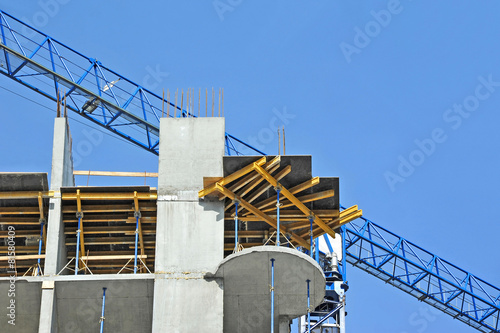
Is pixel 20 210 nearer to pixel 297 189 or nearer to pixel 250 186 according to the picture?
pixel 250 186

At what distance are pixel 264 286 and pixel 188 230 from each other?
3343mm

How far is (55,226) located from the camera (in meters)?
37.6

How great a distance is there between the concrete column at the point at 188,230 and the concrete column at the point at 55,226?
3.63 metres

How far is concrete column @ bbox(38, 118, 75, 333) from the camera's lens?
119 feet

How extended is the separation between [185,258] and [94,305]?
3.67m

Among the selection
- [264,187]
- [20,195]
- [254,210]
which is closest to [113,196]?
[20,195]

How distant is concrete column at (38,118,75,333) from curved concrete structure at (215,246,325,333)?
19.3 feet

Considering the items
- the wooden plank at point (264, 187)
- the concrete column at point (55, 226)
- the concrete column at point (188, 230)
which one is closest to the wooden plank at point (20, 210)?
the concrete column at point (55, 226)

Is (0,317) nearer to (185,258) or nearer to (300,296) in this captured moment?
(185,258)

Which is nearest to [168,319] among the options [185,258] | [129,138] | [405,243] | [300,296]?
[185,258]

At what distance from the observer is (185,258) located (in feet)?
120

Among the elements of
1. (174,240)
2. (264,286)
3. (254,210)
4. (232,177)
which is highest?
(232,177)

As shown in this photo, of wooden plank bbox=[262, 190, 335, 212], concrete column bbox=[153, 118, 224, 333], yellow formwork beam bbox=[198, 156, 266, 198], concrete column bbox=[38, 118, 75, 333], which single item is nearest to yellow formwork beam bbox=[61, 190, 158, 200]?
concrete column bbox=[153, 118, 224, 333]

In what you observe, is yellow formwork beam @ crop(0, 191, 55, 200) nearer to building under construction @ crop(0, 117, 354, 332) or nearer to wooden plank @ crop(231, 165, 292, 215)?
building under construction @ crop(0, 117, 354, 332)
